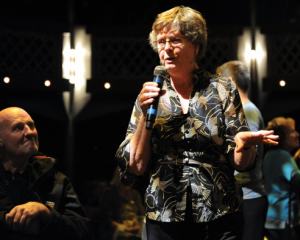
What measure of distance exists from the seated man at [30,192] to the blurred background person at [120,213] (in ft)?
7.29

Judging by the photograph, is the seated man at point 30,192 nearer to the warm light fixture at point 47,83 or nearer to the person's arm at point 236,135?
the person's arm at point 236,135

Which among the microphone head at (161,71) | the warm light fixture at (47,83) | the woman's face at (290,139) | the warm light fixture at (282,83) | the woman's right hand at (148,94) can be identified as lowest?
the woman's face at (290,139)

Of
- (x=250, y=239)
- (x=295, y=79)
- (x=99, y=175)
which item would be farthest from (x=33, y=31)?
(x=250, y=239)

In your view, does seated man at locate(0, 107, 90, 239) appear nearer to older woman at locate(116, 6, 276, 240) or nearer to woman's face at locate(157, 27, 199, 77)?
older woman at locate(116, 6, 276, 240)

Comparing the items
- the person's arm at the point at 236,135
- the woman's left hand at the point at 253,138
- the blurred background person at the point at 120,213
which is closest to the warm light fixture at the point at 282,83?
the blurred background person at the point at 120,213

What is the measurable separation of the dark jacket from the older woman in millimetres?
594

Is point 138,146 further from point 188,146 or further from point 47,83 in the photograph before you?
point 47,83

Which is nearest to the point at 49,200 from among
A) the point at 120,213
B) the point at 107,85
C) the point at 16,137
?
the point at 16,137

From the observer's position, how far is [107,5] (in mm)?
7199

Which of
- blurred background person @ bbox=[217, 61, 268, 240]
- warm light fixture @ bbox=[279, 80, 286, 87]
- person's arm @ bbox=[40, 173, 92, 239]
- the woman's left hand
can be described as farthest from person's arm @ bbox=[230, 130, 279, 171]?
warm light fixture @ bbox=[279, 80, 286, 87]

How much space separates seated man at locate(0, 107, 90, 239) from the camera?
6.73ft

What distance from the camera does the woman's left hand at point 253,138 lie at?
153 centimetres

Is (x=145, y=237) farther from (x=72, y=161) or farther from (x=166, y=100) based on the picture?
(x=72, y=161)

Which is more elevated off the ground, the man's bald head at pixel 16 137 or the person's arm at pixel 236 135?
the person's arm at pixel 236 135
